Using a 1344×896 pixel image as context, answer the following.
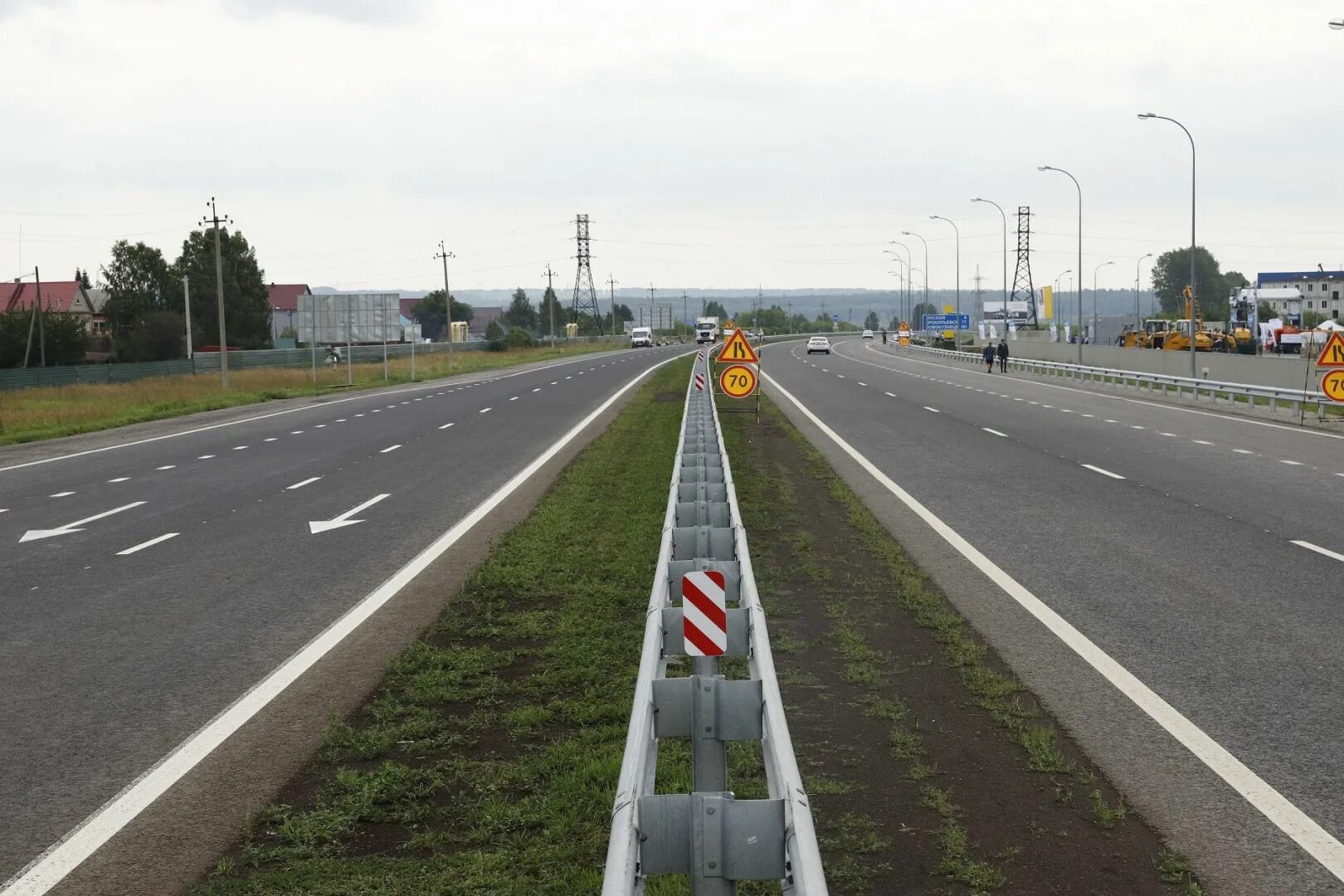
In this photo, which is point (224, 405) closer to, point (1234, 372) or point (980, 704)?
point (1234, 372)

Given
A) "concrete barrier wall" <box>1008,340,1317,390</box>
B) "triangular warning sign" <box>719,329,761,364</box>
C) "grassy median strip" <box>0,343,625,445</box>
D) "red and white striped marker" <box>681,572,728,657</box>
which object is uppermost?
"triangular warning sign" <box>719,329,761,364</box>

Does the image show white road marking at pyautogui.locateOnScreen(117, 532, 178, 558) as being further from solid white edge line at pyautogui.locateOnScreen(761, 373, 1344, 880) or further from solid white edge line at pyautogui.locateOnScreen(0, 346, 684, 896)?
solid white edge line at pyautogui.locateOnScreen(761, 373, 1344, 880)

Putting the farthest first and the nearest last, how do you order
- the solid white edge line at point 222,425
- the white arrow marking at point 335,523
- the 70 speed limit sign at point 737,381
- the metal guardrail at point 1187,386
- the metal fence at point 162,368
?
1. the metal fence at point 162,368
2. the metal guardrail at point 1187,386
3. the 70 speed limit sign at point 737,381
4. the solid white edge line at point 222,425
5. the white arrow marking at point 335,523

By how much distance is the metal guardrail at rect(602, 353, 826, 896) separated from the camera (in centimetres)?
405

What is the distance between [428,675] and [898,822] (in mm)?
3612

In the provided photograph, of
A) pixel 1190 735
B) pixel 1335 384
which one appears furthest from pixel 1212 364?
pixel 1190 735

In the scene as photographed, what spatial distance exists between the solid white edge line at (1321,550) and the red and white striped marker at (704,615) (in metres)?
8.85

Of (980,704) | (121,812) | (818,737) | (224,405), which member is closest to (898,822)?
(818,737)

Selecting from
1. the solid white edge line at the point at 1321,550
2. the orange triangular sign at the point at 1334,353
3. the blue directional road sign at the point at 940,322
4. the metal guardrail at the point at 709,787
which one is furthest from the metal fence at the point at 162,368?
the metal guardrail at the point at 709,787

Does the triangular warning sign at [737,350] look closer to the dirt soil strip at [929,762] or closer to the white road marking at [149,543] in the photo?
the white road marking at [149,543]

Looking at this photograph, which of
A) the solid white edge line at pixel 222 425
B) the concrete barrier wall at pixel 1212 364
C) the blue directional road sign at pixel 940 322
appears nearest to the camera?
the solid white edge line at pixel 222 425

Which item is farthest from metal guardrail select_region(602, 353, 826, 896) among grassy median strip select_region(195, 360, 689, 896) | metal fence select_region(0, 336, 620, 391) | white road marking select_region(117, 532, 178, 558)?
metal fence select_region(0, 336, 620, 391)

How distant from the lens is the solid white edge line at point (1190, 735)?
5762 millimetres

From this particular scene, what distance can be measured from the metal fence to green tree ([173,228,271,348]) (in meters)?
12.6
